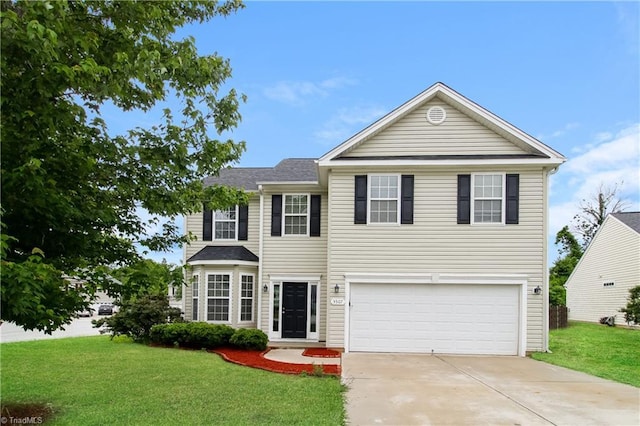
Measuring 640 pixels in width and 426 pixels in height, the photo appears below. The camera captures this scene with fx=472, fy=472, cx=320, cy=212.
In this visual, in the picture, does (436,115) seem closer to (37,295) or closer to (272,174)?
(272,174)

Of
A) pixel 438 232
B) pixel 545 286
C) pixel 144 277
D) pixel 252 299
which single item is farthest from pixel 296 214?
pixel 144 277

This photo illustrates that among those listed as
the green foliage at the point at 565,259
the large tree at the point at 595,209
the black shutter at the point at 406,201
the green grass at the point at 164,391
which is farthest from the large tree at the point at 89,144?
the large tree at the point at 595,209

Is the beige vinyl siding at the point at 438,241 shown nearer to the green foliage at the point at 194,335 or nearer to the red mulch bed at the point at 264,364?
the red mulch bed at the point at 264,364

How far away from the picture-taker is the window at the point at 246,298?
53.6ft

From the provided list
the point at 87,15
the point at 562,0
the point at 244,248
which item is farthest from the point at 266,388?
the point at 562,0

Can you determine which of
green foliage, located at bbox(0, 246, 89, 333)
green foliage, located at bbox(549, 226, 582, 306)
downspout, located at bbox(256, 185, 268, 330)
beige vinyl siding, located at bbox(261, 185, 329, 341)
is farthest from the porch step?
green foliage, located at bbox(549, 226, 582, 306)

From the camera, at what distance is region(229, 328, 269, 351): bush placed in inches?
538

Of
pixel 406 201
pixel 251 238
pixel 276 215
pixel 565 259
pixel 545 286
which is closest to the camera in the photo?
pixel 545 286

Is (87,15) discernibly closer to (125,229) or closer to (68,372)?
(125,229)

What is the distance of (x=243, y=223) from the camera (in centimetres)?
1708

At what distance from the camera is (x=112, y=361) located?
11.7m

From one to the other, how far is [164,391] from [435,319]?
326 inches

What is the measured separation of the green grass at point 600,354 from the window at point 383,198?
569cm

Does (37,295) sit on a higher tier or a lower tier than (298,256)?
lower
